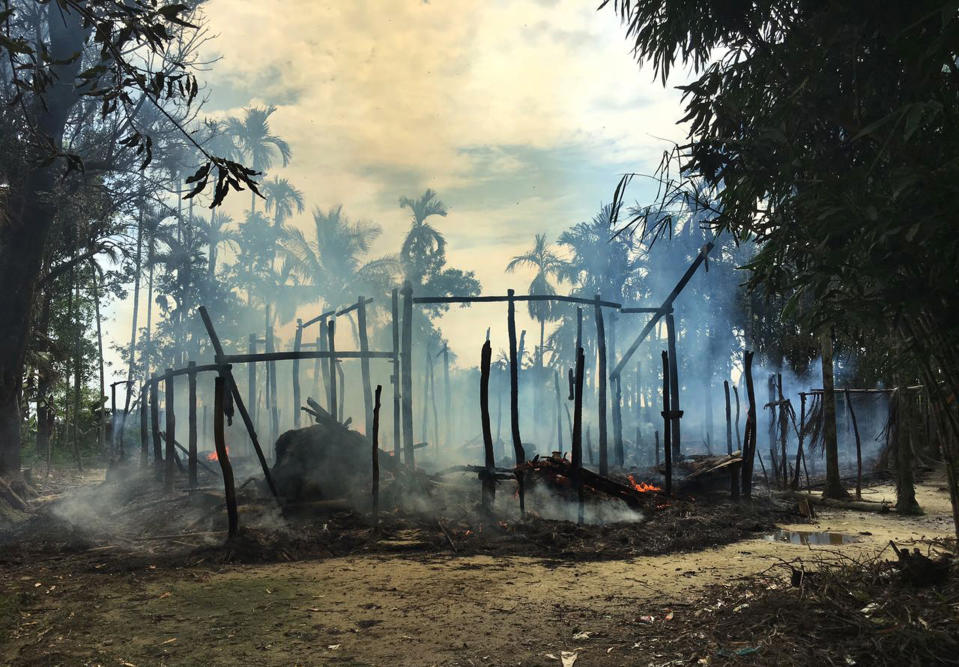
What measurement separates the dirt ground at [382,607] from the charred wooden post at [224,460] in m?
0.72

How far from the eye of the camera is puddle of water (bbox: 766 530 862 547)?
391 inches

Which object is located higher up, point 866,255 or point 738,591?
point 866,255

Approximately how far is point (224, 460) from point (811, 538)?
9196 mm

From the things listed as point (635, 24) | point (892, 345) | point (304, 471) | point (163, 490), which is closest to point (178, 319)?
point (163, 490)

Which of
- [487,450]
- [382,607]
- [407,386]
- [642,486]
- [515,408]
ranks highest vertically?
[407,386]

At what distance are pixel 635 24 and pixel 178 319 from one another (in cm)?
3571

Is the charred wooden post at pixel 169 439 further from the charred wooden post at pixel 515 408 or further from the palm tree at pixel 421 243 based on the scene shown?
the palm tree at pixel 421 243

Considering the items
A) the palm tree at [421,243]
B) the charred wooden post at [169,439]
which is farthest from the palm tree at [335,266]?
the charred wooden post at [169,439]

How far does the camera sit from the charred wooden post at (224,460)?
10.0 m

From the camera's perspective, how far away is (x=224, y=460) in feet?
34.0

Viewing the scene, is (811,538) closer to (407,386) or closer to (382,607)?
(382,607)

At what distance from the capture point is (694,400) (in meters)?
53.1

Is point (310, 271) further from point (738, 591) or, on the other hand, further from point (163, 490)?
point (738, 591)

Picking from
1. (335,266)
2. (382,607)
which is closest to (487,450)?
(382,607)
